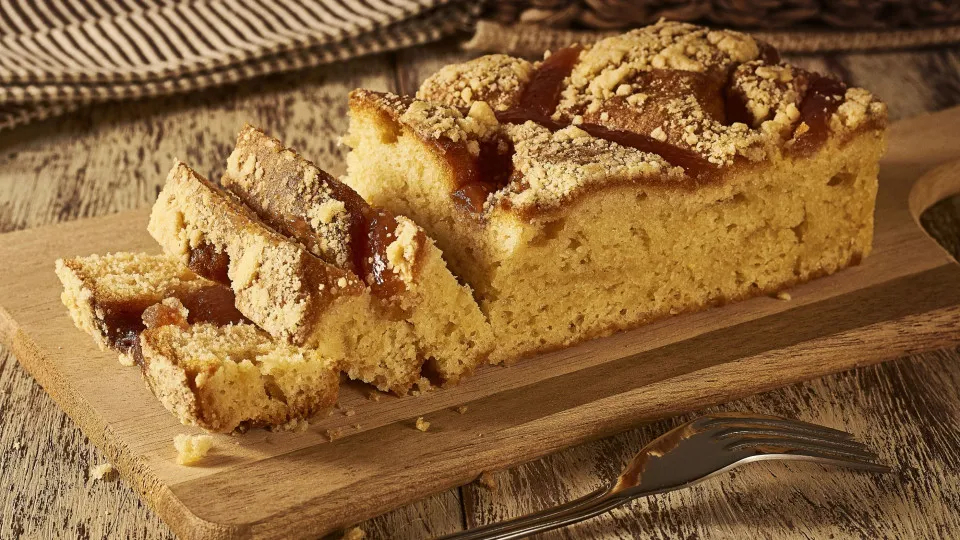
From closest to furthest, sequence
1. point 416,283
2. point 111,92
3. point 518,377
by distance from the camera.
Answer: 1. point 416,283
2. point 518,377
3. point 111,92

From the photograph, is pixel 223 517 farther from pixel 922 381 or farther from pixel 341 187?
pixel 922 381

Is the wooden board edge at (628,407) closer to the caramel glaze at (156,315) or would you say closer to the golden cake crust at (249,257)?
the golden cake crust at (249,257)

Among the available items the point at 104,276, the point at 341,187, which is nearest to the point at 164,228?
the point at 104,276

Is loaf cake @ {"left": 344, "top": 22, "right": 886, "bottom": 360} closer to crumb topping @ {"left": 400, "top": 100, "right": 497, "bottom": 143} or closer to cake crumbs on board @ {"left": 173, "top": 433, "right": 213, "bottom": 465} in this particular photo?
crumb topping @ {"left": 400, "top": 100, "right": 497, "bottom": 143}

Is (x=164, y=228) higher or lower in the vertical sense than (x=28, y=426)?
higher

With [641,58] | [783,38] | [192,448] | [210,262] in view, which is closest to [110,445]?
[192,448]

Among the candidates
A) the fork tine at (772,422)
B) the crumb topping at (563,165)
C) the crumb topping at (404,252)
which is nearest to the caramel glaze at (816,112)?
the crumb topping at (563,165)
